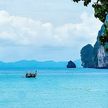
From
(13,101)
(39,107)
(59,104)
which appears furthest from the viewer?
(13,101)

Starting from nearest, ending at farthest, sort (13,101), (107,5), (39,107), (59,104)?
(107,5)
(39,107)
(59,104)
(13,101)

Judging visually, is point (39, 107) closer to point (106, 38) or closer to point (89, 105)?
point (89, 105)

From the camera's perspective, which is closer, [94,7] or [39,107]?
[94,7]

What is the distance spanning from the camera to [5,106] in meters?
59.5

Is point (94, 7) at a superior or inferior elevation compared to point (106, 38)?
superior

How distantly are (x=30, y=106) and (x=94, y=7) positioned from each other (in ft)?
129

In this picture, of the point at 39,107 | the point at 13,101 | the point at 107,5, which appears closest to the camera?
the point at 107,5

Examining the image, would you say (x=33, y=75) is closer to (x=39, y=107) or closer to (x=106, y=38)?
(x=39, y=107)

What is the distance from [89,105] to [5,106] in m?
9.98

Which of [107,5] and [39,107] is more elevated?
[107,5]

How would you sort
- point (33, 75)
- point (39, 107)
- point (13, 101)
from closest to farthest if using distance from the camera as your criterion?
point (39, 107), point (13, 101), point (33, 75)

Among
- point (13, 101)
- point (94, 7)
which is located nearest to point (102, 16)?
point (94, 7)

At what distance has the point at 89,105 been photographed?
59.9 metres

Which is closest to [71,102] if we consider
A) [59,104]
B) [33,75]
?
[59,104]
